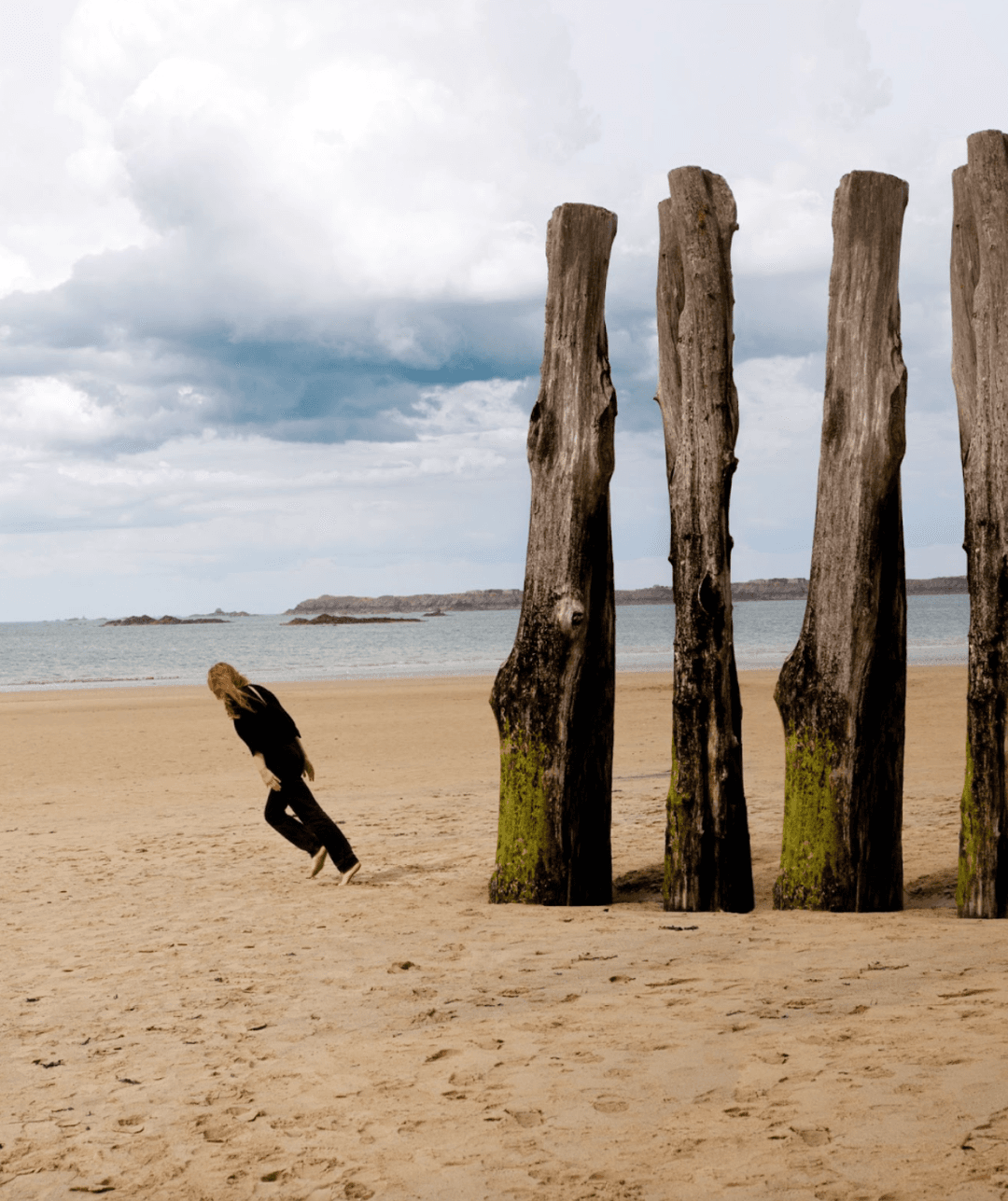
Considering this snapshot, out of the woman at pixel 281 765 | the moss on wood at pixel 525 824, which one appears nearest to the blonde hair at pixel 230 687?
the woman at pixel 281 765

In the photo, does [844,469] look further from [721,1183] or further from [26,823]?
[26,823]

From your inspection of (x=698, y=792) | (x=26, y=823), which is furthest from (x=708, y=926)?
(x=26, y=823)

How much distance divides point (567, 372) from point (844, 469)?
1469mm

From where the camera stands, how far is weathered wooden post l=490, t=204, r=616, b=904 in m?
5.63

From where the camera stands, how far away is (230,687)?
6.85 m

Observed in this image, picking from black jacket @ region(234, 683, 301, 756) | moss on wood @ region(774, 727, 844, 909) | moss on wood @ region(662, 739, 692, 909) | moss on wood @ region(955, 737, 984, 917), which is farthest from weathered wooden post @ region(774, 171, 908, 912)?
black jacket @ region(234, 683, 301, 756)

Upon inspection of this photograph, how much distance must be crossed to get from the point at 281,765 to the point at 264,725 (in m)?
0.29

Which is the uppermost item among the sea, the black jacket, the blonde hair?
the blonde hair

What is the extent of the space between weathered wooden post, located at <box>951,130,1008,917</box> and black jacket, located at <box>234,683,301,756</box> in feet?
13.0

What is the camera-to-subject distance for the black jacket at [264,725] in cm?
696

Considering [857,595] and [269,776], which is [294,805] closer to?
[269,776]

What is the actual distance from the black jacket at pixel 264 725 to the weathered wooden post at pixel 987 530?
13.0 feet

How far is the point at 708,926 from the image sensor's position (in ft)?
16.6

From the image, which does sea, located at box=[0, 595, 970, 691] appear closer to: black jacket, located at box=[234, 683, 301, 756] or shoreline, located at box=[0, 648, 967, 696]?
shoreline, located at box=[0, 648, 967, 696]
